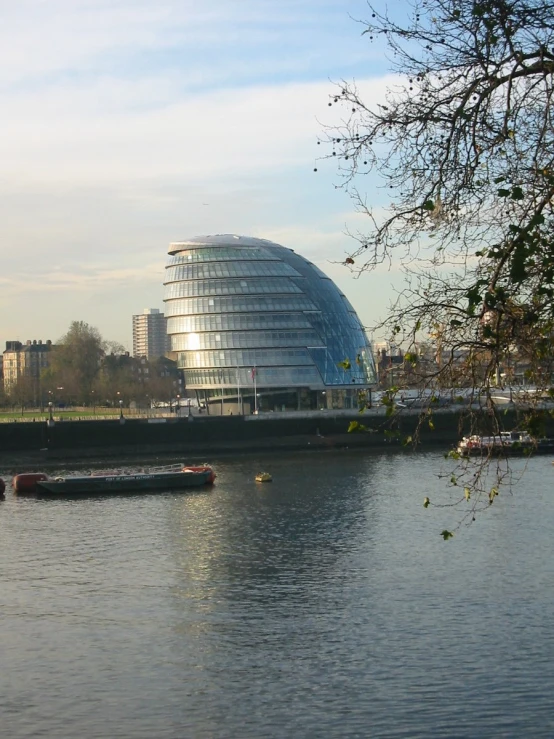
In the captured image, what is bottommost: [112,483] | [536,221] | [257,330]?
[112,483]

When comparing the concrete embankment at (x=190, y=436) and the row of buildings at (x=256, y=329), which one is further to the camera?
the row of buildings at (x=256, y=329)

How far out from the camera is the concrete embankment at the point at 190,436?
6362cm

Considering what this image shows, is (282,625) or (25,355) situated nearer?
(282,625)

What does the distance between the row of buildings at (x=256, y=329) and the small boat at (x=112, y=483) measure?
43156 millimetres

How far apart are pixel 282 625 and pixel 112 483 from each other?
26.8 m

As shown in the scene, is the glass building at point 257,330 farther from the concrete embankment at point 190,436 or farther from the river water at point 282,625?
the river water at point 282,625

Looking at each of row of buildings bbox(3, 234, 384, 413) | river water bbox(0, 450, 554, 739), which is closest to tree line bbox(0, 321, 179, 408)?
row of buildings bbox(3, 234, 384, 413)

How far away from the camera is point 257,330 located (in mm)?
91938

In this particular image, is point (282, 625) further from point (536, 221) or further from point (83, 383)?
point (83, 383)

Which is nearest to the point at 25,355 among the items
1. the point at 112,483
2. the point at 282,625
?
the point at 112,483

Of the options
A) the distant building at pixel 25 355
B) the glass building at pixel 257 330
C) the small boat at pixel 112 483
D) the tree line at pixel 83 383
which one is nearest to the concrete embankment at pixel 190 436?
the small boat at pixel 112 483

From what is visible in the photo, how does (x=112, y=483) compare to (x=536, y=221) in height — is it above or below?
below

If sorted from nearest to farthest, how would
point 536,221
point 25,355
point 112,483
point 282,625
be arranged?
point 536,221 → point 282,625 → point 112,483 → point 25,355

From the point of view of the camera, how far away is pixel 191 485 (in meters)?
46.2
